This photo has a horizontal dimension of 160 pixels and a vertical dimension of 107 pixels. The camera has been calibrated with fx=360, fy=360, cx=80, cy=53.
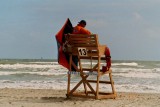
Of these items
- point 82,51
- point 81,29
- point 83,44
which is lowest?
point 82,51

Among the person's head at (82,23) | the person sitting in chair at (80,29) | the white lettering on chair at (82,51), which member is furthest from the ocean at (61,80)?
the person's head at (82,23)

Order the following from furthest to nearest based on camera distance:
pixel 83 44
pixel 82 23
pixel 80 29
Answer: pixel 82 23, pixel 80 29, pixel 83 44

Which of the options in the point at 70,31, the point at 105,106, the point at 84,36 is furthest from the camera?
the point at 70,31

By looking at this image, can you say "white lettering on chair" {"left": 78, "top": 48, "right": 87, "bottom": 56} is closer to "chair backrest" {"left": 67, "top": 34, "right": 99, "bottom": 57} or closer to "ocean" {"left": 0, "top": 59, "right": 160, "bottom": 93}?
"chair backrest" {"left": 67, "top": 34, "right": 99, "bottom": 57}

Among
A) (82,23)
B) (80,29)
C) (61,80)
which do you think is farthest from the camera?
(61,80)

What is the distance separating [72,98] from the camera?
8.16 metres

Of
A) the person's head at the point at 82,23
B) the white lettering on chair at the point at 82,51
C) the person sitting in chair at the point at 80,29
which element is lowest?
the white lettering on chair at the point at 82,51

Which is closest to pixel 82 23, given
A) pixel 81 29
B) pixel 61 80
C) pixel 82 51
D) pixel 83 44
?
pixel 81 29

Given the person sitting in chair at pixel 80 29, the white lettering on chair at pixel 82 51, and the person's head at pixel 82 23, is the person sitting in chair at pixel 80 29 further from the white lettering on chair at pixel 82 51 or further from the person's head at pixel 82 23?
the white lettering on chair at pixel 82 51

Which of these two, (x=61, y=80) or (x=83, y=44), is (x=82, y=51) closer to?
(x=83, y=44)

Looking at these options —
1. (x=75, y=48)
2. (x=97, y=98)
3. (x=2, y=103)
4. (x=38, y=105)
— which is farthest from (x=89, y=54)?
(x=2, y=103)

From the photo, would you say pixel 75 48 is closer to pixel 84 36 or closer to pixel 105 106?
pixel 84 36

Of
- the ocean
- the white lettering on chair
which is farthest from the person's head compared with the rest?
the ocean

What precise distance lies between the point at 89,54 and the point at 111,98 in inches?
49.4
